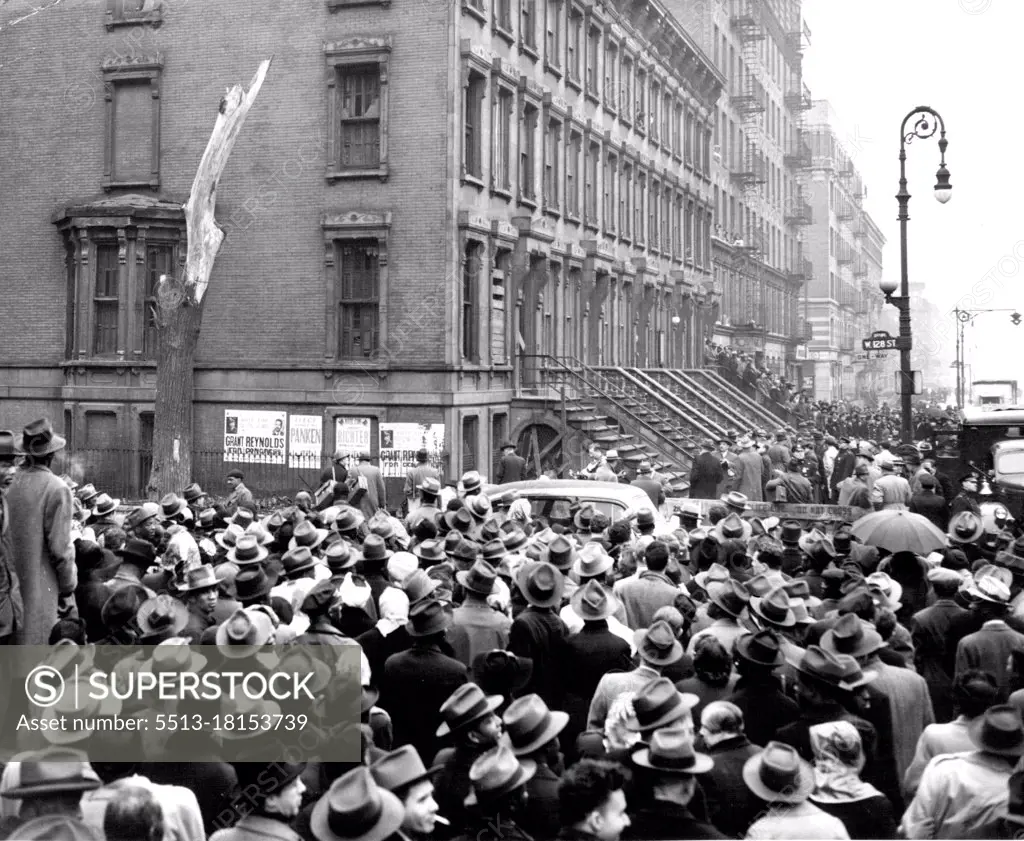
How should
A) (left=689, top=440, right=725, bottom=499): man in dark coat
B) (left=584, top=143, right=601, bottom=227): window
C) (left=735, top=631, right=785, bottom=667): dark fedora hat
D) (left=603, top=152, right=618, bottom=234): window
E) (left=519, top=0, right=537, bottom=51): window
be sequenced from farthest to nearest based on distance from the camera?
(left=603, top=152, right=618, bottom=234): window, (left=584, top=143, right=601, bottom=227): window, (left=519, top=0, right=537, bottom=51): window, (left=689, top=440, right=725, bottom=499): man in dark coat, (left=735, top=631, right=785, bottom=667): dark fedora hat

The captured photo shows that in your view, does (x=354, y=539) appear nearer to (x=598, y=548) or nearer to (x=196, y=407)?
(x=598, y=548)

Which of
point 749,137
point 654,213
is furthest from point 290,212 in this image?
point 749,137

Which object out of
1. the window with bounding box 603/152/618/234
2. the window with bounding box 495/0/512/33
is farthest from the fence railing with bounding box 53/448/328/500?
the window with bounding box 603/152/618/234

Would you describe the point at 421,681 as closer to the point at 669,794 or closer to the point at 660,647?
the point at 660,647

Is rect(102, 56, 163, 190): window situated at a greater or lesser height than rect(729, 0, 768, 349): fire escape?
lesser

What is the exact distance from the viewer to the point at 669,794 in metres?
4.50

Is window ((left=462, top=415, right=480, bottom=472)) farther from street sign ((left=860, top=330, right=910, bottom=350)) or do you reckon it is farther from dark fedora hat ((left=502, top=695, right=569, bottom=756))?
dark fedora hat ((left=502, top=695, right=569, bottom=756))

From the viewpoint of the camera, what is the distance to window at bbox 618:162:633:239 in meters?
34.3

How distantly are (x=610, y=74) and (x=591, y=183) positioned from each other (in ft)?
12.0

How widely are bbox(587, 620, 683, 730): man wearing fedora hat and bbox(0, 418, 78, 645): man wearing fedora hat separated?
12.1 feet

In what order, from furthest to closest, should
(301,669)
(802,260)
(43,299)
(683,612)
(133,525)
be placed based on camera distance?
(802,260) → (43,299) → (133,525) → (683,612) → (301,669)

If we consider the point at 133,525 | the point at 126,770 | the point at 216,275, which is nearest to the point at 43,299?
the point at 216,275

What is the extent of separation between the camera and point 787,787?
14.6ft

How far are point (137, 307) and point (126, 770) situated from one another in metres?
21.3
